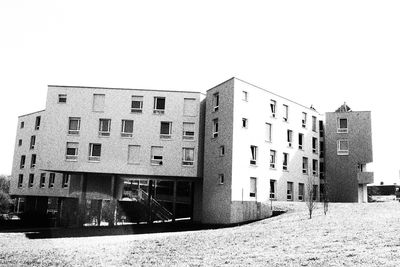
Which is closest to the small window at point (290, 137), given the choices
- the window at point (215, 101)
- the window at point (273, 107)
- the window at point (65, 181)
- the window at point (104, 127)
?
the window at point (273, 107)

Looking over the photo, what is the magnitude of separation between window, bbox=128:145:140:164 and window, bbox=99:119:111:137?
2.65 meters

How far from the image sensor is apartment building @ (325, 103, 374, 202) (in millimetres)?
45125

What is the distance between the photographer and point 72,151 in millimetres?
39562

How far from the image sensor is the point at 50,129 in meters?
40.0

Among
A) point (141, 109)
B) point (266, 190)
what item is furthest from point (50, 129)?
point (266, 190)

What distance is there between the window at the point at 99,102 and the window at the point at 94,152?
3.49 metres

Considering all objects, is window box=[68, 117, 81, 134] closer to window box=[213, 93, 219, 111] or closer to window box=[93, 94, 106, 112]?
window box=[93, 94, 106, 112]

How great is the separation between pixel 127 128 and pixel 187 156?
21.0ft

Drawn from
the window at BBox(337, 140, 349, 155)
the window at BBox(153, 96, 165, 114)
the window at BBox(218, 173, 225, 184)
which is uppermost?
the window at BBox(153, 96, 165, 114)

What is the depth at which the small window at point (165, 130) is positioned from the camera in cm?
3978

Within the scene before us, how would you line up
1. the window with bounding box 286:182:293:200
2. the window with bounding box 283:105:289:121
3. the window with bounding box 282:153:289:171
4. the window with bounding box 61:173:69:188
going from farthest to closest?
the window with bounding box 61:173:69:188 → the window with bounding box 283:105:289:121 → the window with bounding box 282:153:289:171 → the window with bounding box 286:182:293:200

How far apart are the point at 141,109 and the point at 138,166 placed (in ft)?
18.3

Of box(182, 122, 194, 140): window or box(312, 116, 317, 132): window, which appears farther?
box(312, 116, 317, 132): window

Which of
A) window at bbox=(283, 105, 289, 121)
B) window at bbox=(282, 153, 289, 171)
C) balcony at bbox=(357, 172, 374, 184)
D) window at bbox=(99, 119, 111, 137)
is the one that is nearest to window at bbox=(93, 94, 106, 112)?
window at bbox=(99, 119, 111, 137)
